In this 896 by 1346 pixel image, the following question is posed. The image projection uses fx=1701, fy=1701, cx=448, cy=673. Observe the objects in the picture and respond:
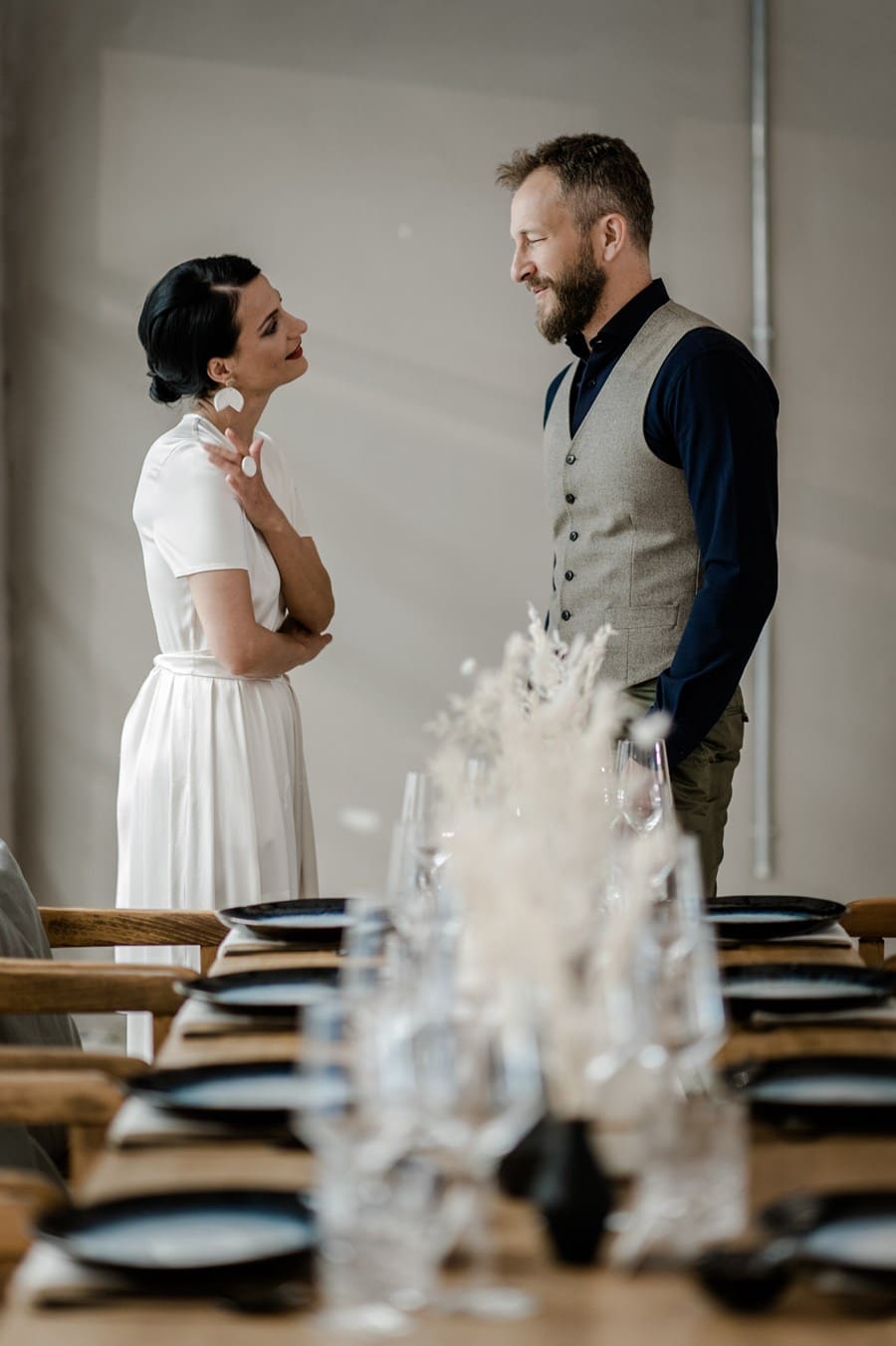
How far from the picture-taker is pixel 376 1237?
967 millimetres

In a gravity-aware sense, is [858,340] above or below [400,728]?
above

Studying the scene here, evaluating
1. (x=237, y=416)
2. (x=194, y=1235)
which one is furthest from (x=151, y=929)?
(x=194, y=1235)

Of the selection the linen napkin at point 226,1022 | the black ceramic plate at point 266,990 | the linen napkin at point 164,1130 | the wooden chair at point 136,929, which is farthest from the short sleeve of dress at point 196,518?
the linen napkin at point 164,1130

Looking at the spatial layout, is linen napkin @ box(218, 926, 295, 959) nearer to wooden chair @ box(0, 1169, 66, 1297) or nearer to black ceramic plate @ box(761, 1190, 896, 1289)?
wooden chair @ box(0, 1169, 66, 1297)

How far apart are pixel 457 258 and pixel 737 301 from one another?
2.56 ft

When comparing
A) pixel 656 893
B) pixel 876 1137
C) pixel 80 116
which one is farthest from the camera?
pixel 80 116

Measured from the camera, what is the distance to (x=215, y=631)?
306cm

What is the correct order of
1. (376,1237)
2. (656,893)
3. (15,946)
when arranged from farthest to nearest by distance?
(15,946) → (656,893) → (376,1237)

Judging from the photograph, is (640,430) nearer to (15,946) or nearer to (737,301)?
(15,946)

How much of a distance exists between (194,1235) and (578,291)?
2.32 metres

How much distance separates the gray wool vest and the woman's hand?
0.57 metres

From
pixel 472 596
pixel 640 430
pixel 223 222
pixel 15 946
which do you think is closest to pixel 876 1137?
pixel 15 946

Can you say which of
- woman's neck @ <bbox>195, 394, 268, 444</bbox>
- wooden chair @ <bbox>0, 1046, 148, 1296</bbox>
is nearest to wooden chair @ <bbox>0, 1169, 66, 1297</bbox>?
wooden chair @ <bbox>0, 1046, 148, 1296</bbox>

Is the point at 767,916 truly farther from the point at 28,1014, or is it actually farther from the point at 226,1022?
the point at 28,1014
